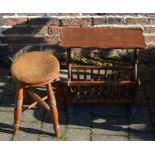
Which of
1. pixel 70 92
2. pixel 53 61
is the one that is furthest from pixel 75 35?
pixel 70 92

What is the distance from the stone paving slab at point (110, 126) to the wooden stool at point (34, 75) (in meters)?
0.36

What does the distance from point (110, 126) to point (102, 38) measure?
0.79 meters

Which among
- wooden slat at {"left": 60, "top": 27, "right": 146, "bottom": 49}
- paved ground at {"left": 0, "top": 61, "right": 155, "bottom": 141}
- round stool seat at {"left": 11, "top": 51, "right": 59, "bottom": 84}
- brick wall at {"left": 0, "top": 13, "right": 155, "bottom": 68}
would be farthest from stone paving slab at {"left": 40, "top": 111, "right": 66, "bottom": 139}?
brick wall at {"left": 0, "top": 13, "right": 155, "bottom": 68}

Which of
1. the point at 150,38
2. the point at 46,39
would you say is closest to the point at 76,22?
the point at 46,39

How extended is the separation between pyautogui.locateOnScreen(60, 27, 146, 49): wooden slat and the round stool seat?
199mm

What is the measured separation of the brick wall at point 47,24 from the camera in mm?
3938

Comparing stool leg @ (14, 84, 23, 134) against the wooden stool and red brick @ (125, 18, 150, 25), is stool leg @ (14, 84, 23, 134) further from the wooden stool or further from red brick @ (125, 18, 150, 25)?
red brick @ (125, 18, 150, 25)

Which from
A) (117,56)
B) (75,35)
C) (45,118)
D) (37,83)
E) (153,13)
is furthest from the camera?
(117,56)

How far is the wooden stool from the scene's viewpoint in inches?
125

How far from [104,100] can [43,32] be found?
0.96 meters

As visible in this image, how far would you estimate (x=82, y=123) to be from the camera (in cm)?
363

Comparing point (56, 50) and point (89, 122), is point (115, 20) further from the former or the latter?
point (89, 122)

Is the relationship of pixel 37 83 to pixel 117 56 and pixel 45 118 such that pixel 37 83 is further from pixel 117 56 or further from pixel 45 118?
pixel 117 56

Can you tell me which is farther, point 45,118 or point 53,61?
point 45,118
